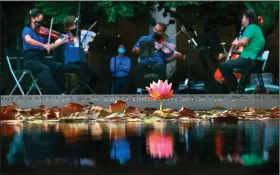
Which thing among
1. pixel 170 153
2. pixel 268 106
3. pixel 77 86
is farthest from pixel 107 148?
pixel 77 86

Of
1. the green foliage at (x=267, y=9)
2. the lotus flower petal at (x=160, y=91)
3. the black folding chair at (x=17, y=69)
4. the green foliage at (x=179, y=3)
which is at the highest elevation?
the green foliage at (x=179, y=3)

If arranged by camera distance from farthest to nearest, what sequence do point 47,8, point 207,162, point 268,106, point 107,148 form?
point 47,8, point 268,106, point 107,148, point 207,162

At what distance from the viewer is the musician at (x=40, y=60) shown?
10008 mm

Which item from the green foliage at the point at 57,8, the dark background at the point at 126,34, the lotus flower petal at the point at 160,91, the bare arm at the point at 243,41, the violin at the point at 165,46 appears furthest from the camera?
the green foliage at the point at 57,8

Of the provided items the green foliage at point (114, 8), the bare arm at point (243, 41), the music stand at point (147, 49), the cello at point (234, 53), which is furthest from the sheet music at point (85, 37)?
the bare arm at point (243, 41)

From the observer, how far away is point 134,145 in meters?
3.08

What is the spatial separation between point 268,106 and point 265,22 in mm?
3954

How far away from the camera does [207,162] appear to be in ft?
7.89

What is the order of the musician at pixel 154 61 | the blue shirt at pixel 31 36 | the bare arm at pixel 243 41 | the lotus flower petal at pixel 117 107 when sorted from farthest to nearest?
the musician at pixel 154 61 < the blue shirt at pixel 31 36 < the bare arm at pixel 243 41 < the lotus flower petal at pixel 117 107

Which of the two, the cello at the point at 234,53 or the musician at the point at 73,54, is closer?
the cello at the point at 234,53

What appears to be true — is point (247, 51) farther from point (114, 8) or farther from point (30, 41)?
point (30, 41)

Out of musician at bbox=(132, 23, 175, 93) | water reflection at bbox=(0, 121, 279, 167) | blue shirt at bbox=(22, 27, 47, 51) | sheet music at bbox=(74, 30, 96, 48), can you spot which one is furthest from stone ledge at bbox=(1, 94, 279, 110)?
water reflection at bbox=(0, 121, 279, 167)

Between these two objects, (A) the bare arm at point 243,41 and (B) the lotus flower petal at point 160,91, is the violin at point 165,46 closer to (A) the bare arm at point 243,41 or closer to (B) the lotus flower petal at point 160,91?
(A) the bare arm at point 243,41

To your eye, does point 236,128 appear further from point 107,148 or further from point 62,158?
point 62,158
